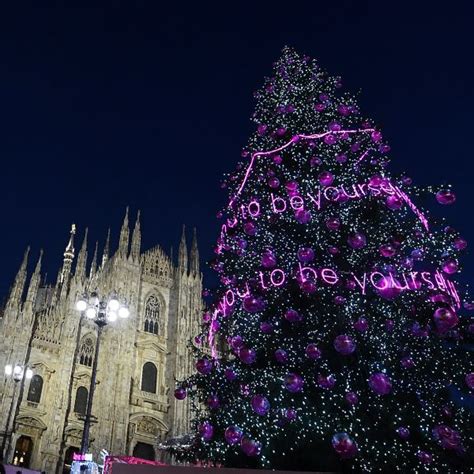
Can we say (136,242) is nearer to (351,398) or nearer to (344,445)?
(351,398)

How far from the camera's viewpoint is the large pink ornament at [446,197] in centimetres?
891

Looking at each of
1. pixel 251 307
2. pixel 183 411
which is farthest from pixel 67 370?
pixel 251 307

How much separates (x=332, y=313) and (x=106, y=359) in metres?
23.8

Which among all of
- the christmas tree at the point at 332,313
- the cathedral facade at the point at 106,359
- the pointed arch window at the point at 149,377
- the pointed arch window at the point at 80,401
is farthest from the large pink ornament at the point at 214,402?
the pointed arch window at the point at 149,377

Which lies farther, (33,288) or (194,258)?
(194,258)

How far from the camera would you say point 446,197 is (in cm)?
891

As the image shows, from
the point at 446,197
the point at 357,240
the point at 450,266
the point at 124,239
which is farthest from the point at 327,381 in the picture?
the point at 124,239

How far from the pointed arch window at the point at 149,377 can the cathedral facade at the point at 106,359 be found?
64mm

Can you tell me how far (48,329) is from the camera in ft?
94.5

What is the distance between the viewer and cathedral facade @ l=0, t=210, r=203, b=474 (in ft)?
84.8

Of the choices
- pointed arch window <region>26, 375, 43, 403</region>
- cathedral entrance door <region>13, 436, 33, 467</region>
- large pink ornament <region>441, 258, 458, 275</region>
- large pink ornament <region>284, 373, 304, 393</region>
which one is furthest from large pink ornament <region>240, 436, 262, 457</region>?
pointed arch window <region>26, 375, 43, 403</region>

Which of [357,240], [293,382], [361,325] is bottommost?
[293,382]

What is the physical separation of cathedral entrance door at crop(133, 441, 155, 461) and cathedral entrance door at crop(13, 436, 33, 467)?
238 inches

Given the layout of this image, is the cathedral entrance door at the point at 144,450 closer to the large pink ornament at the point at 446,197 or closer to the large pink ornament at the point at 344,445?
the large pink ornament at the point at 344,445
